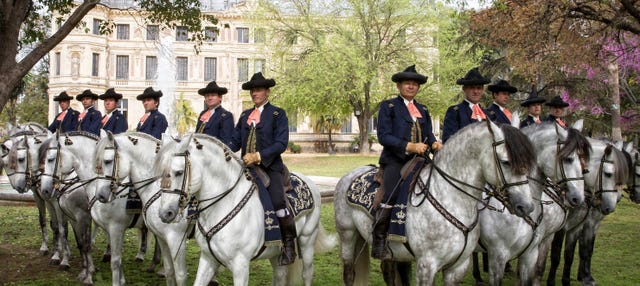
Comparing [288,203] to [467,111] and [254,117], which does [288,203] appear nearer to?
[254,117]

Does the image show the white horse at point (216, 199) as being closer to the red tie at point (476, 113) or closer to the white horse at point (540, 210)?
the white horse at point (540, 210)

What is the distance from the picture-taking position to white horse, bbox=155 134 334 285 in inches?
195

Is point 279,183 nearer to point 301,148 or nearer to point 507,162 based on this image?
point 507,162

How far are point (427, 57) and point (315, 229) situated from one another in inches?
1292

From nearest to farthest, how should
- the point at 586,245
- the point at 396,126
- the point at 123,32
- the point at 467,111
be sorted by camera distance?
the point at 396,126 < the point at 467,111 < the point at 586,245 < the point at 123,32

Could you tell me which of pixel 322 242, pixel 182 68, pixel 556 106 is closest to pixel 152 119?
pixel 322 242

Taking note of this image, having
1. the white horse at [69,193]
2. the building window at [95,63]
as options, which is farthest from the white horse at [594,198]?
the building window at [95,63]

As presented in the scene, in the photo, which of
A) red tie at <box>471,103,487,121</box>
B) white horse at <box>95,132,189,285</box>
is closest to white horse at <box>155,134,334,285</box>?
white horse at <box>95,132,189,285</box>

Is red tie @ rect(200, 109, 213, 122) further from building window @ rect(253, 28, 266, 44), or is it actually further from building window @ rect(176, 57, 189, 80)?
building window @ rect(176, 57, 189, 80)

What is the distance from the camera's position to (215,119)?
7676 millimetres

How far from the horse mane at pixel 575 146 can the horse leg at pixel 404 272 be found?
215 centimetres

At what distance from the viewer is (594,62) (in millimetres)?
13438

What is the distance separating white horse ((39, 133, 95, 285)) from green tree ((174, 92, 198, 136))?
4464 centimetres

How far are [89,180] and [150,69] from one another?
172 ft
